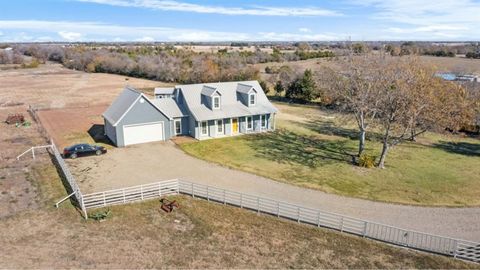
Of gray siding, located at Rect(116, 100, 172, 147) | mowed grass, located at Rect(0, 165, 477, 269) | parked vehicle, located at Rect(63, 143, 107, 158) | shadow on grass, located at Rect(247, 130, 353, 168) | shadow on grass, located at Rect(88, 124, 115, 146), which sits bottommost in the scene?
mowed grass, located at Rect(0, 165, 477, 269)

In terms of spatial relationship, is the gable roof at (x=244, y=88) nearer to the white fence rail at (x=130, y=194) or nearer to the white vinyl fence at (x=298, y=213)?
the white vinyl fence at (x=298, y=213)

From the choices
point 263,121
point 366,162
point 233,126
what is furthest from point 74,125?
point 366,162

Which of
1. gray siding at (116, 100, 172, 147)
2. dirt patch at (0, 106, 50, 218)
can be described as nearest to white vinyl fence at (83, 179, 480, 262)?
dirt patch at (0, 106, 50, 218)

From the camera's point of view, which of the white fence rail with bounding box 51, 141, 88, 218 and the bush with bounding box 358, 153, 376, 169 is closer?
the white fence rail with bounding box 51, 141, 88, 218

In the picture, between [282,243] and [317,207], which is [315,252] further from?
[317,207]

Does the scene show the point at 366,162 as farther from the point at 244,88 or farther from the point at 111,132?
the point at 111,132

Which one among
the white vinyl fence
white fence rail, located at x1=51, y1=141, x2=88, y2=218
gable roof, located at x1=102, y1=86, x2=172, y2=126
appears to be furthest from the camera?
gable roof, located at x1=102, y1=86, x2=172, y2=126

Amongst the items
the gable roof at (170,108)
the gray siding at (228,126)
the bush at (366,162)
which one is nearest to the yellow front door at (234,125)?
the gray siding at (228,126)

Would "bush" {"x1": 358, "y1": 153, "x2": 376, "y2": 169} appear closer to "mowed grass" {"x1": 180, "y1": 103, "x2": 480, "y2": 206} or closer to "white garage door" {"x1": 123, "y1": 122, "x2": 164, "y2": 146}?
"mowed grass" {"x1": 180, "y1": 103, "x2": 480, "y2": 206}
